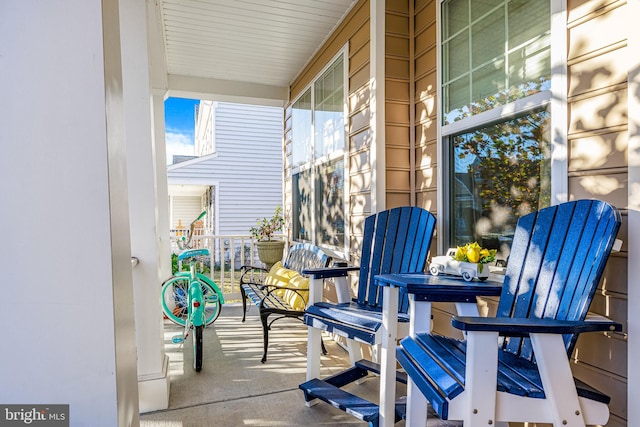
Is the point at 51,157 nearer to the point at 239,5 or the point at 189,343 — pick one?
the point at 239,5

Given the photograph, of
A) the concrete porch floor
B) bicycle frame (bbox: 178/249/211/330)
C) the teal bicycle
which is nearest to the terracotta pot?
the teal bicycle

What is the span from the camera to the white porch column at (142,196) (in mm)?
2295

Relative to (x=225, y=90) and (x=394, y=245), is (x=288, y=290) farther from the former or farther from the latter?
(x=225, y=90)

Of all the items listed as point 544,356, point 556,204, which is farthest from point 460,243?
point 544,356

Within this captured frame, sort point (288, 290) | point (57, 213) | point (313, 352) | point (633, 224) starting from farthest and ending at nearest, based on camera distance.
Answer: point (288, 290) → point (313, 352) → point (633, 224) → point (57, 213)

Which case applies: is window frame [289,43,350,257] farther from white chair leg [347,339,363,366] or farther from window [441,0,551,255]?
window [441,0,551,255]

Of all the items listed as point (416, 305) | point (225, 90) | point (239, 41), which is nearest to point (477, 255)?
point (416, 305)

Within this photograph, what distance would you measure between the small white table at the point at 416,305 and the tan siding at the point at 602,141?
417mm

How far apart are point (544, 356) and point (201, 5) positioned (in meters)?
3.50

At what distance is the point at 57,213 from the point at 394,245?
1996mm

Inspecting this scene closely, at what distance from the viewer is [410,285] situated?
173cm

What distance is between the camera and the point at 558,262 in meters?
1.47

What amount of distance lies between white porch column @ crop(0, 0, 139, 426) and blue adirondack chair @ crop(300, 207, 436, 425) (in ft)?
4.57

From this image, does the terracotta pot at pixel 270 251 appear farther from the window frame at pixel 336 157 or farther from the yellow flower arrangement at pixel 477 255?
the yellow flower arrangement at pixel 477 255
